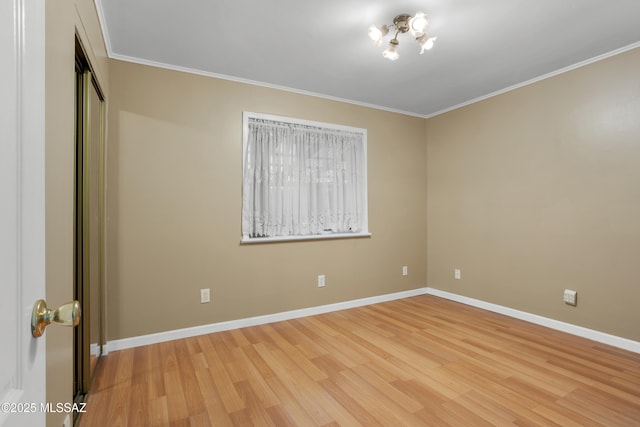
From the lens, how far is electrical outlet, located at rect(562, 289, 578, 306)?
287 cm

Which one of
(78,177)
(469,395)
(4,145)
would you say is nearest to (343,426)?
(469,395)

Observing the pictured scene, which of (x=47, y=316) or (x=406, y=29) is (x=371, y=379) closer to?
(x=47, y=316)

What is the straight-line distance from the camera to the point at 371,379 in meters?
2.15

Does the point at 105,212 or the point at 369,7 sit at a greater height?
the point at 369,7

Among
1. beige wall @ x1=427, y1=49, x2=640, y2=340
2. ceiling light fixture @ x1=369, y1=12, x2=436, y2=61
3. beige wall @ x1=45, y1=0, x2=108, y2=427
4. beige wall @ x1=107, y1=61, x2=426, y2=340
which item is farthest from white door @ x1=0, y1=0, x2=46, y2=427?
beige wall @ x1=427, y1=49, x2=640, y2=340

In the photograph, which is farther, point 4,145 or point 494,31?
point 494,31

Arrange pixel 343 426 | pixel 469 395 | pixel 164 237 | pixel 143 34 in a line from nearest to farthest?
pixel 343 426, pixel 469 395, pixel 143 34, pixel 164 237

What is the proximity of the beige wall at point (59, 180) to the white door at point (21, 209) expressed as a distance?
1.76 feet

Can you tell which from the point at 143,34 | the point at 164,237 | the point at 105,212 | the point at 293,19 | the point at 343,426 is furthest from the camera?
the point at 164,237

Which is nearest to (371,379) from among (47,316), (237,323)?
(237,323)

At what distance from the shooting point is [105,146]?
2.55 meters

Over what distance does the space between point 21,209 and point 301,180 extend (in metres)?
2.95

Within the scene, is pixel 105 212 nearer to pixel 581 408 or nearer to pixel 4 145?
pixel 4 145

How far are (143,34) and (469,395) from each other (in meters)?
3.42
